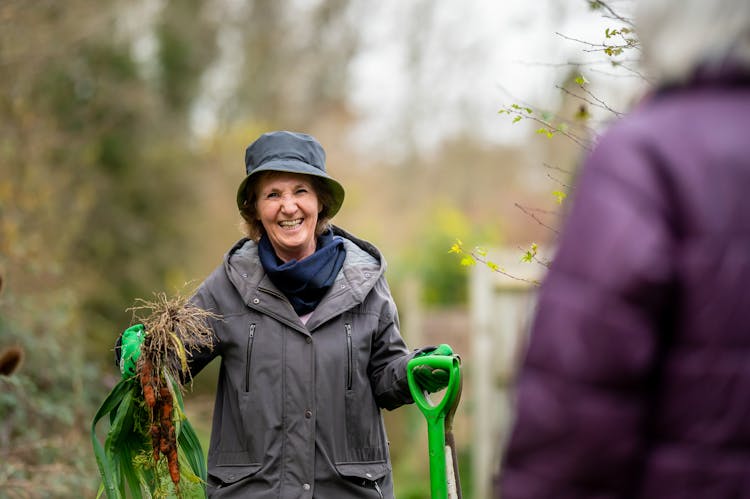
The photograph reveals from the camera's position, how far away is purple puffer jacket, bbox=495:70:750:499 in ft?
4.68

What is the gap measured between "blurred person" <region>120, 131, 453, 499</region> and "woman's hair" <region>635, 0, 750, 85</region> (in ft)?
5.86

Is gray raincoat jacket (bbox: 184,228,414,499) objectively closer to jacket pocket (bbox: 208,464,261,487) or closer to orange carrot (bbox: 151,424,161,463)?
jacket pocket (bbox: 208,464,261,487)

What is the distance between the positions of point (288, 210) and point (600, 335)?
200 cm

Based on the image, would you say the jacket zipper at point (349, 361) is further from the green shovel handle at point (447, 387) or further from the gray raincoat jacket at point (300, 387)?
the green shovel handle at point (447, 387)

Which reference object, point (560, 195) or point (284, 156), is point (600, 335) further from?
point (284, 156)

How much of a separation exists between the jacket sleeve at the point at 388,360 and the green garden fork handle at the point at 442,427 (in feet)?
0.27

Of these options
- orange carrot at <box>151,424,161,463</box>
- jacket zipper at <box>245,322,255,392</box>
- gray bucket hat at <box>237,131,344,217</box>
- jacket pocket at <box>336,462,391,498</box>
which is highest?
gray bucket hat at <box>237,131,344,217</box>

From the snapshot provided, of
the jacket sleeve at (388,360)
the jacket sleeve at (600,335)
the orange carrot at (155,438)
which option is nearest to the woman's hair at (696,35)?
the jacket sleeve at (600,335)

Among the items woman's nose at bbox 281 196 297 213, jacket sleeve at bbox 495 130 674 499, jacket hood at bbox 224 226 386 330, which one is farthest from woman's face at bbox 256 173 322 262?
jacket sleeve at bbox 495 130 674 499

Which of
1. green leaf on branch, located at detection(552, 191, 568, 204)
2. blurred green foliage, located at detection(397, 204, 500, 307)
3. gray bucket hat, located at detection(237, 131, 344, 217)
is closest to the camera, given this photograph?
green leaf on branch, located at detection(552, 191, 568, 204)

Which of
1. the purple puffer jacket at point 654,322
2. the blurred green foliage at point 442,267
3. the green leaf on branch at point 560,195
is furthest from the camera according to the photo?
the blurred green foliage at point 442,267

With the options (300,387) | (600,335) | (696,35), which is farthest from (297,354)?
(696,35)

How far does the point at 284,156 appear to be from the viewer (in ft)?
10.8

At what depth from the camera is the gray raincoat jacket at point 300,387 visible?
3090 mm
